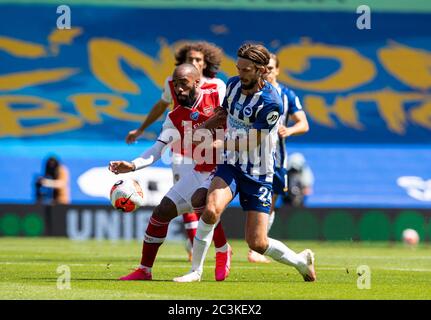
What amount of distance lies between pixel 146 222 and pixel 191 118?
36.9 ft

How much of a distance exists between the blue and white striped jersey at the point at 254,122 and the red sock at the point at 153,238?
2.77 ft

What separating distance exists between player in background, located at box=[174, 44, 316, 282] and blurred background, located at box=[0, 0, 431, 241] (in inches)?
578

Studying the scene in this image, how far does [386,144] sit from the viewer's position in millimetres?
25906

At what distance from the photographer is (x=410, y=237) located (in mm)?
20125

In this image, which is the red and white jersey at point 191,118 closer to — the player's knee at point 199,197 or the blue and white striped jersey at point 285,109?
the player's knee at point 199,197

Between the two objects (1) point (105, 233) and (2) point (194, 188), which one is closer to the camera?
(2) point (194, 188)

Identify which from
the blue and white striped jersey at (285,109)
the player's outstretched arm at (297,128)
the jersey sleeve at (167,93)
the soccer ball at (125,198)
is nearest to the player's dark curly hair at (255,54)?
the soccer ball at (125,198)

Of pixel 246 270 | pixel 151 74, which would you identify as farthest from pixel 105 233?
pixel 246 270

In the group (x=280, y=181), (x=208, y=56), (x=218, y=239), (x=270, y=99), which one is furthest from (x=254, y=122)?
(x=280, y=181)

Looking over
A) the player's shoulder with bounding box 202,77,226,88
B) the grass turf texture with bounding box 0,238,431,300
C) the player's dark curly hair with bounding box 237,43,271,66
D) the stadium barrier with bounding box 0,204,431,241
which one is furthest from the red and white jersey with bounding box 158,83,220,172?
the stadium barrier with bounding box 0,204,431,241

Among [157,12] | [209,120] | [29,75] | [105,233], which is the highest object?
[157,12]

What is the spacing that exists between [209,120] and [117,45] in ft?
58.1

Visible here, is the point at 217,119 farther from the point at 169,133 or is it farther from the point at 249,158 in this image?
the point at 169,133
